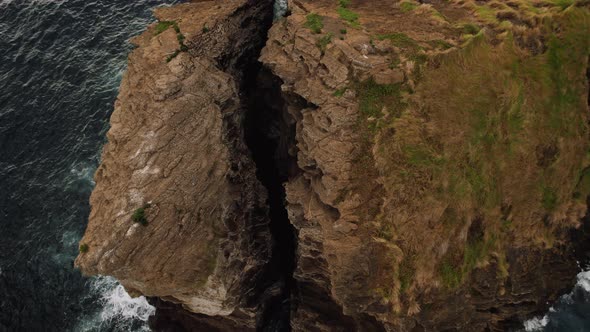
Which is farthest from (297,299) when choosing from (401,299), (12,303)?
(12,303)

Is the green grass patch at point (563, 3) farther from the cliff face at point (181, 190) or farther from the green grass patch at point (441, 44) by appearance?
the cliff face at point (181, 190)

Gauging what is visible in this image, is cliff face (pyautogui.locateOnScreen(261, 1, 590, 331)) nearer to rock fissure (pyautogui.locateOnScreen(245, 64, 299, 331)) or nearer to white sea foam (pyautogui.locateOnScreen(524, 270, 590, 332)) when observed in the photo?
white sea foam (pyautogui.locateOnScreen(524, 270, 590, 332))

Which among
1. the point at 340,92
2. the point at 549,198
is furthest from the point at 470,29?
the point at 549,198

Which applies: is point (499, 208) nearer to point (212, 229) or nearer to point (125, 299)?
point (212, 229)

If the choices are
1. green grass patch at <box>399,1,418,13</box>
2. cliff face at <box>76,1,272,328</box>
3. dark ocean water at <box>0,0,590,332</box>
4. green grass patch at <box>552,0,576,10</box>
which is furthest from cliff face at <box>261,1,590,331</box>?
dark ocean water at <box>0,0,590,332</box>

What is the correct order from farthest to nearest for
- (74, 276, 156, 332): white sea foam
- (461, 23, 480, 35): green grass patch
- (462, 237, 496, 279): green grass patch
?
(74, 276, 156, 332): white sea foam < (461, 23, 480, 35): green grass patch < (462, 237, 496, 279): green grass patch

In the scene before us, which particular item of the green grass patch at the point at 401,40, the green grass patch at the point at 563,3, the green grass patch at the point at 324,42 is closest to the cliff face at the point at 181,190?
the green grass patch at the point at 324,42

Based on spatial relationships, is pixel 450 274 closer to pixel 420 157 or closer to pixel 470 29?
pixel 420 157
